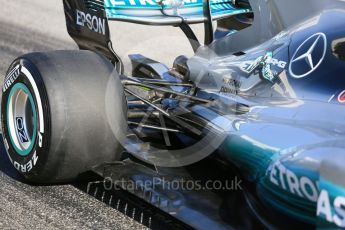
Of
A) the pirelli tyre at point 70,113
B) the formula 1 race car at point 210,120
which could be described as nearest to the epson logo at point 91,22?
the formula 1 race car at point 210,120

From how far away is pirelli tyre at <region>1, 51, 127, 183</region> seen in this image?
347 cm

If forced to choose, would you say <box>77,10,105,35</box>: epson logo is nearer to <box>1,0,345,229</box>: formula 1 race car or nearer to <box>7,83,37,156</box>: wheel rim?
<box>1,0,345,229</box>: formula 1 race car

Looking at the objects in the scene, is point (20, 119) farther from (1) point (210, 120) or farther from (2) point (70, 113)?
(1) point (210, 120)

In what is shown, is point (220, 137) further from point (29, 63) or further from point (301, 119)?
point (29, 63)

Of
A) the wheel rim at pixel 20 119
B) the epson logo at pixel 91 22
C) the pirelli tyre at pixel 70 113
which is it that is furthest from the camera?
the epson logo at pixel 91 22

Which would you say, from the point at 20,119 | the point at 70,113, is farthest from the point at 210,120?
the point at 20,119

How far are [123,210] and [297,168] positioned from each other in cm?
113

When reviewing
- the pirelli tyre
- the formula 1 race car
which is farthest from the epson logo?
the pirelli tyre

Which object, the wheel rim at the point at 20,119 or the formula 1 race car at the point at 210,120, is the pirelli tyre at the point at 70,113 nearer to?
the formula 1 race car at the point at 210,120

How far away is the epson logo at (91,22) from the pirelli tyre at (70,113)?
23.2 inches

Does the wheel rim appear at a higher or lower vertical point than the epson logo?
lower

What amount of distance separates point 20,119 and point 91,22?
2.67 ft

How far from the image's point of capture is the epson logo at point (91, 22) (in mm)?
4250

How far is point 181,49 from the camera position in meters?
7.74
